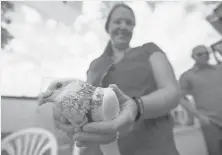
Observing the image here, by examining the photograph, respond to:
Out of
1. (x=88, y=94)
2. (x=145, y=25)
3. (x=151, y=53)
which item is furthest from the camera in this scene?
(x=145, y=25)

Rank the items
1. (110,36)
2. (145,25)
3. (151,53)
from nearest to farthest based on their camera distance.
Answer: (151,53) < (110,36) < (145,25)

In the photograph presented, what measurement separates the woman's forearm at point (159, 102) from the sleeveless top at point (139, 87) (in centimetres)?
4

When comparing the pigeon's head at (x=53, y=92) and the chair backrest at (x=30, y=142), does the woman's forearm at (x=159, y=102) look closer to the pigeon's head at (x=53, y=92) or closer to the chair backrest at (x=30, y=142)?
the pigeon's head at (x=53, y=92)

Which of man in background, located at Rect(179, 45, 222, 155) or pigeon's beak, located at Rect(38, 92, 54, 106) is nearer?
pigeon's beak, located at Rect(38, 92, 54, 106)

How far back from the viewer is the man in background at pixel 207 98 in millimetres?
673

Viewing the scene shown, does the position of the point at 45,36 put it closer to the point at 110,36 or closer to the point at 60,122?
the point at 110,36

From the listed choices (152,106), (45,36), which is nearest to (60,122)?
(152,106)

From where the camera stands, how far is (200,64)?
750 millimetres

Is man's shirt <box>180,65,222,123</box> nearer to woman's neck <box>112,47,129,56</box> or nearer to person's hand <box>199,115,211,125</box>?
person's hand <box>199,115,211,125</box>

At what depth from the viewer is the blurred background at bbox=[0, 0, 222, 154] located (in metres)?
0.77

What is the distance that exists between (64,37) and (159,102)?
48 centimetres

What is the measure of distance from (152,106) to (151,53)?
0.55ft

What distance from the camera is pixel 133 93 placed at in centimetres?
55

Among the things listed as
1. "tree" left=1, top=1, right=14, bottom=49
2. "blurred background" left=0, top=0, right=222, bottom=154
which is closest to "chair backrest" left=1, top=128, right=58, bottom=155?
"blurred background" left=0, top=0, right=222, bottom=154
